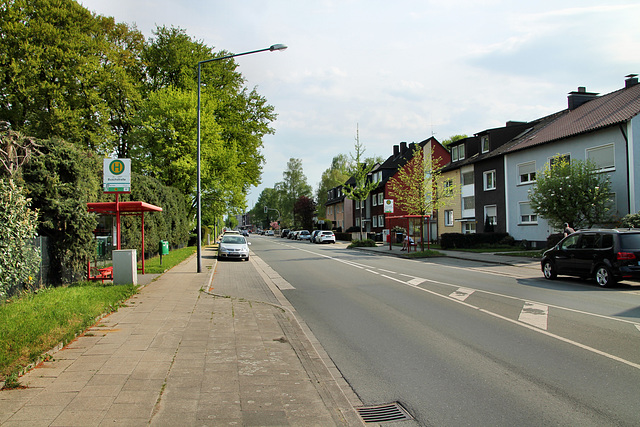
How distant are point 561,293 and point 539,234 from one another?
19.2 m

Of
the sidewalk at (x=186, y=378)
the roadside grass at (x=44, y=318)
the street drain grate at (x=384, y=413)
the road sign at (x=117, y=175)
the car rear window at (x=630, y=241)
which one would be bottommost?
the street drain grate at (x=384, y=413)

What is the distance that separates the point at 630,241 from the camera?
499 inches

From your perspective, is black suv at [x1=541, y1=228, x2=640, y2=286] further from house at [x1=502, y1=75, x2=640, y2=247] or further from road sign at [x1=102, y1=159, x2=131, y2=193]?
road sign at [x1=102, y1=159, x2=131, y2=193]

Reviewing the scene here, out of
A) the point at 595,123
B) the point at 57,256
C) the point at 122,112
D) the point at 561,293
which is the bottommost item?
the point at 561,293

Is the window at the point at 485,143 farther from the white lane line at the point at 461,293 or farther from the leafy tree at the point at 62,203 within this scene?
the leafy tree at the point at 62,203

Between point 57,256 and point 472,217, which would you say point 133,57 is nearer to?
point 57,256

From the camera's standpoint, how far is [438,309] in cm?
941

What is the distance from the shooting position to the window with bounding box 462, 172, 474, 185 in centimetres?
3784

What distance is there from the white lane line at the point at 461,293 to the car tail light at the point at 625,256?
438 cm

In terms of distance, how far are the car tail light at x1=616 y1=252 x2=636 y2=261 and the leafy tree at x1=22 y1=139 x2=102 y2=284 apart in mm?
14684

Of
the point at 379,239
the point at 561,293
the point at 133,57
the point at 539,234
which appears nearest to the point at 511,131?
the point at 539,234

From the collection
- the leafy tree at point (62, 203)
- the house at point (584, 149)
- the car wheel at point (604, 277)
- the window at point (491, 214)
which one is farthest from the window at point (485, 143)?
the leafy tree at point (62, 203)

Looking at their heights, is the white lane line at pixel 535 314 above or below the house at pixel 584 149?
below

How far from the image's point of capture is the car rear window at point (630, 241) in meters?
12.6
